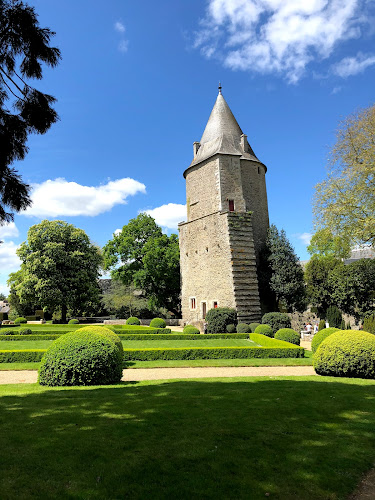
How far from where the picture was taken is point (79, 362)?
352 inches

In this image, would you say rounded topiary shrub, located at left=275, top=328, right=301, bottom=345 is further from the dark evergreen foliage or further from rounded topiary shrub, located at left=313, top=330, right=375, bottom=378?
rounded topiary shrub, located at left=313, top=330, right=375, bottom=378

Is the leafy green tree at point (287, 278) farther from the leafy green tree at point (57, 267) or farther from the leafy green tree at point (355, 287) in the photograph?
the leafy green tree at point (57, 267)

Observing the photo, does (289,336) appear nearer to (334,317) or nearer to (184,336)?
(184,336)

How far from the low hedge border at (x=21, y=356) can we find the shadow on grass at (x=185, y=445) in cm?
800

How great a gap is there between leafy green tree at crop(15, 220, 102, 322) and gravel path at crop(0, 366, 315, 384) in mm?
23583

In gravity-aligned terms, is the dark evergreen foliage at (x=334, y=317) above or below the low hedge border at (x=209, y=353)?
above

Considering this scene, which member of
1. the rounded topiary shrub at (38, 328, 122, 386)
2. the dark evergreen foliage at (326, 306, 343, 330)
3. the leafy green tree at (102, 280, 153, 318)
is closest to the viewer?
the rounded topiary shrub at (38, 328, 122, 386)

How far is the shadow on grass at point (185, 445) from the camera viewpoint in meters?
3.52

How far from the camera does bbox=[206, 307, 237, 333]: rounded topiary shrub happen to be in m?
25.2

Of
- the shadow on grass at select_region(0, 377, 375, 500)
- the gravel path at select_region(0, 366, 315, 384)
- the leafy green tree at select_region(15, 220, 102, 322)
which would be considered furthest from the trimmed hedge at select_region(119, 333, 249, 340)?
the leafy green tree at select_region(15, 220, 102, 322)

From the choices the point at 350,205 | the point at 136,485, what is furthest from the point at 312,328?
the point at 136,485

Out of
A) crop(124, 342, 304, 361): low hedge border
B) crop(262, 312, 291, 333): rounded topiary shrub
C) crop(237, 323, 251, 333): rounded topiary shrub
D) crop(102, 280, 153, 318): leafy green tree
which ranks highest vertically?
crop(102, 280, 153, 318): leafy green tree

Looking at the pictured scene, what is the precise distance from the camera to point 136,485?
11.5 feet

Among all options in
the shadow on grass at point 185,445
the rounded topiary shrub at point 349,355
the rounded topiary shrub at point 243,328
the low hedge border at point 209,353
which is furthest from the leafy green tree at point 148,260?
the shadow on grass at point 185,445
